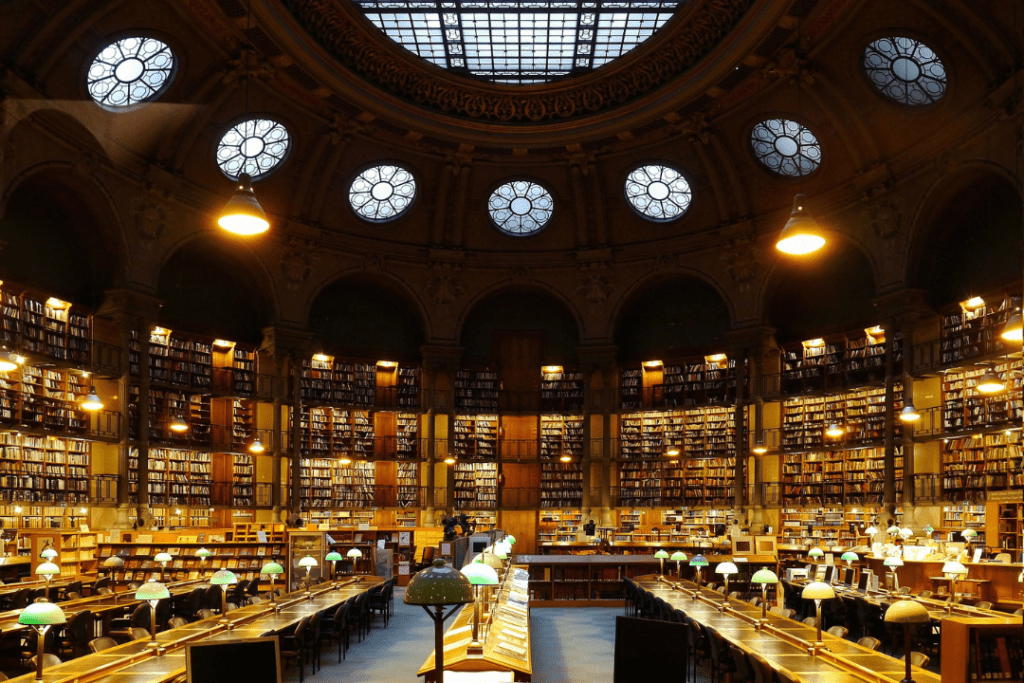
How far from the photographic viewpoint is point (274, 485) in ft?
82.9

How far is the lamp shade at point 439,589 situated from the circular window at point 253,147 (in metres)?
20.8

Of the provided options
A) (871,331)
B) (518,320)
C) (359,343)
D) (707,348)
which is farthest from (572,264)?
(871,331)

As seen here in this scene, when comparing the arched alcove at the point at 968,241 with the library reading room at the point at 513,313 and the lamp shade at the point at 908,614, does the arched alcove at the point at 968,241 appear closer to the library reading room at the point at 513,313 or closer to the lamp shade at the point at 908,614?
the library reading room at the point at 513,313

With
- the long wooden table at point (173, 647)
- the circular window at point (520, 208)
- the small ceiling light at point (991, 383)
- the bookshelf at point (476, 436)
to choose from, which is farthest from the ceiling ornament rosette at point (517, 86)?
Answer: the long wooden table at point (173, 647)

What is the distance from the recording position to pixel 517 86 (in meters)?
25.9

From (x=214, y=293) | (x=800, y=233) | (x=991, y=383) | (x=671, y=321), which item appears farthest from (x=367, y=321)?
(x=800, y=233)

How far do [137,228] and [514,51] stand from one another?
10.4 metres

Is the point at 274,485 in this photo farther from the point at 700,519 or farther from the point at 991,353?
the point at 991,353

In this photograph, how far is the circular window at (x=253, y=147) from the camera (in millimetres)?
24109

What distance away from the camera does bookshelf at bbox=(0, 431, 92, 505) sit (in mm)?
18469

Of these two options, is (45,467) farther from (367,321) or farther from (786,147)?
(786,147)

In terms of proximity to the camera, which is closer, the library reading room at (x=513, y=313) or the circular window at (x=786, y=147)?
the library reading room at (x=513, y=313)

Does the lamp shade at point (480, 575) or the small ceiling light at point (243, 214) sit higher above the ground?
the small ceiling light at point (243, 214)

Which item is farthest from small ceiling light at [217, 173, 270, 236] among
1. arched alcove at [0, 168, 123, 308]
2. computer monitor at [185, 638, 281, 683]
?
arched alcove at [0, 168, 123, 308]
